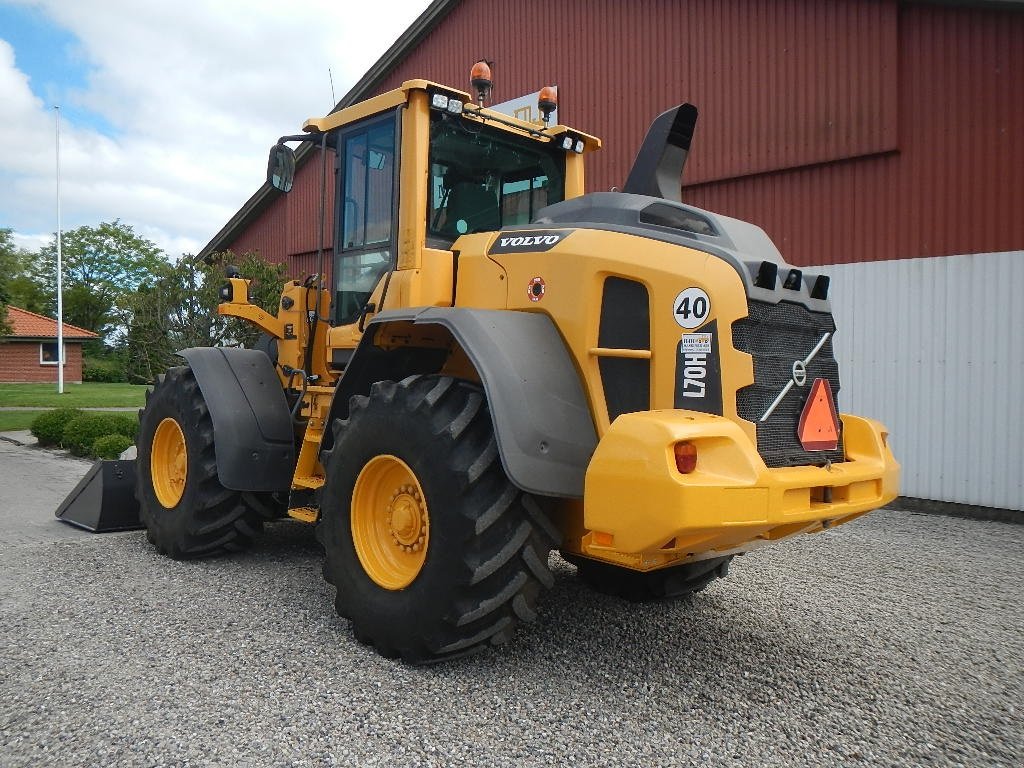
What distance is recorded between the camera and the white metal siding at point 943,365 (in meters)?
7.81

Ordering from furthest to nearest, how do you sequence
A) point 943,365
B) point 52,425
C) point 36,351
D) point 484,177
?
point 36,351 < point 52,425 < point 943,365 < point 484,177

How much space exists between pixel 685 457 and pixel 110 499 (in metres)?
5.13

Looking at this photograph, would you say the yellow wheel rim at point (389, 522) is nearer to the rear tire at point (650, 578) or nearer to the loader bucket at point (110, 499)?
the rear tire at point (650, 578)

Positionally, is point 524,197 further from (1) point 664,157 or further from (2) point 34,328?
(2) point 34,328

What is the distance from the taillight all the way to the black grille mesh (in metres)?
0.43

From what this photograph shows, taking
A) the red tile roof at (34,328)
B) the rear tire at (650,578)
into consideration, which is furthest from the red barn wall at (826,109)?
the red tile roof at (34,328)

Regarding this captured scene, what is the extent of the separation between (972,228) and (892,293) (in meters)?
0.94

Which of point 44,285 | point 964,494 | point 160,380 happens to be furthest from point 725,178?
point 44,285

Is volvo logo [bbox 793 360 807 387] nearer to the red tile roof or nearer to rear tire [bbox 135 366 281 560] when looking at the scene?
rear tire [bbox 135 366 281 560]

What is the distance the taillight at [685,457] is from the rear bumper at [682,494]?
21mm

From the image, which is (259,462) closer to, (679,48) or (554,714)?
(554,714)

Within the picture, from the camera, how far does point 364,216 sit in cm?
491

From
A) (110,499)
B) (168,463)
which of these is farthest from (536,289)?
(110,499)

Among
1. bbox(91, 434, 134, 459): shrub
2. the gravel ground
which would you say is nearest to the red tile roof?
bbox(91, 434, 134, 459): shrub
